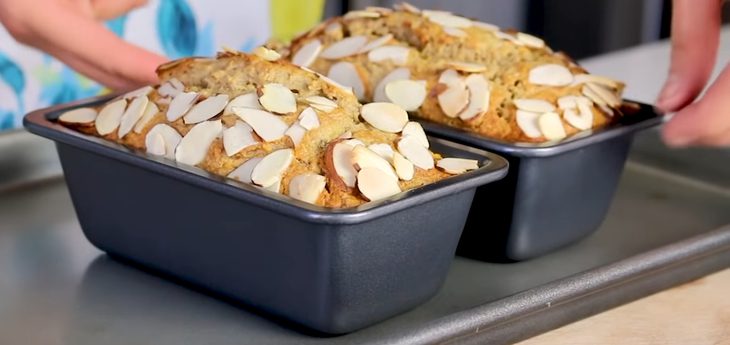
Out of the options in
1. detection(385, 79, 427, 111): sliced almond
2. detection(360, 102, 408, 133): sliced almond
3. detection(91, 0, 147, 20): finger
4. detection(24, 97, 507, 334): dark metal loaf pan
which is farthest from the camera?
detection(91, 0, 147, 20): finger

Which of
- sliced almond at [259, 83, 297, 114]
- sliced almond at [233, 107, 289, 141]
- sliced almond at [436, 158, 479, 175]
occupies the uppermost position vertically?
sliced almond at [259, 83, 297, 114]

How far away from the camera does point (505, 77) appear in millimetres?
924

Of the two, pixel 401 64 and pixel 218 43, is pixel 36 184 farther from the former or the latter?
pixel 218 43

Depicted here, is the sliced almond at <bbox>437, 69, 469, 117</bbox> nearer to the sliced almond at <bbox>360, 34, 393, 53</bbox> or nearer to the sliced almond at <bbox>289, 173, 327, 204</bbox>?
the sliced almond at <bbox>360, 34, 393, 53</bbox>

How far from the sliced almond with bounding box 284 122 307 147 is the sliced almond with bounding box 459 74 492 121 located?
0.17 metres

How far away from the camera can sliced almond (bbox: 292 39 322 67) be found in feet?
3.21

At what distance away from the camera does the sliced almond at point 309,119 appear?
769mm

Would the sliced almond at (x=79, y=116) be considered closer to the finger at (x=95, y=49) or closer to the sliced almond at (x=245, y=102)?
the sliced almond at (x=245, y=102)

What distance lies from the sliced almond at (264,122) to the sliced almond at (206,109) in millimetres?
21

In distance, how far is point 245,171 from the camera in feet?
2.42

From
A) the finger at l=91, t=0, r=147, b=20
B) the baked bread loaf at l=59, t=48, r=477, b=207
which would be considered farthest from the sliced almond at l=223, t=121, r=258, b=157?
the finger at l=91, t=0, r=147, b=20

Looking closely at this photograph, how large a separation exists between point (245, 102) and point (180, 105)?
54 mm

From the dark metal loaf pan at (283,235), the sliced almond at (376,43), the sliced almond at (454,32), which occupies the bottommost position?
the dark metal loaf pan at (283,235)

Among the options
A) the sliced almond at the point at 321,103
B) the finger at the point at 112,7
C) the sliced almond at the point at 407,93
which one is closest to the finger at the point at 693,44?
the sliced almond at the point at 407,93
